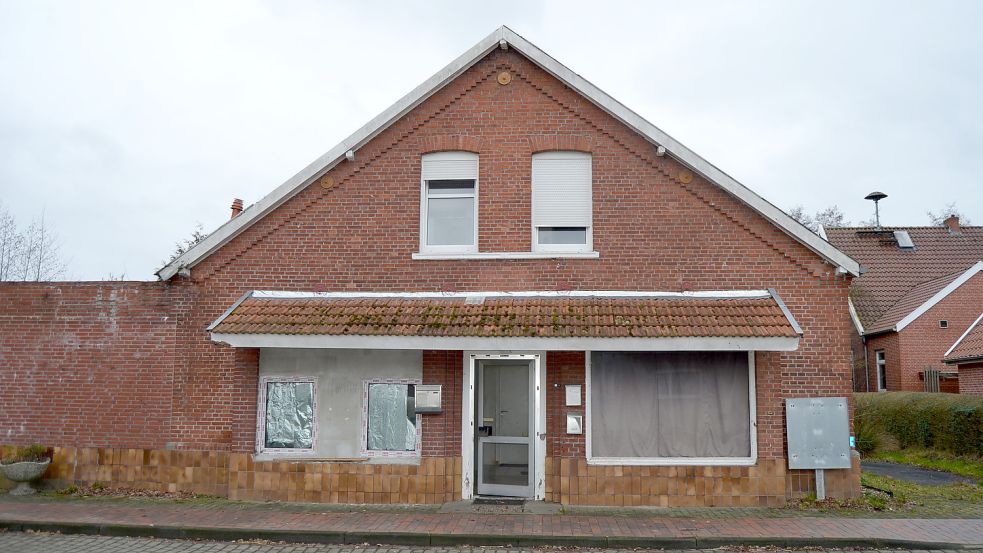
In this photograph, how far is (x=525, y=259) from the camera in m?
11.9

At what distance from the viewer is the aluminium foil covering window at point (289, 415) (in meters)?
11.7

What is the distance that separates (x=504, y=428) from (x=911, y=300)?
1797 centimetres

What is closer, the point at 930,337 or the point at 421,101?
the point at 421,101

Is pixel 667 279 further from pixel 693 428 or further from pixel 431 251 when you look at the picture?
pixel 431 251

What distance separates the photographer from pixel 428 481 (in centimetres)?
1127

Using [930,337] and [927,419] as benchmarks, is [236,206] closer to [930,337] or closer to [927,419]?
[927,419]

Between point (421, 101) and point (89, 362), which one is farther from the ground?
point (421, 101)

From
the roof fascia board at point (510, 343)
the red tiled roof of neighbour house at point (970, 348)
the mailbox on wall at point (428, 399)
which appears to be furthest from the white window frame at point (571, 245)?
the red tiled roof of neighbour house at point (970, 348)

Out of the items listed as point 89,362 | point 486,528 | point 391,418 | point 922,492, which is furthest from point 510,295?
point 922,492

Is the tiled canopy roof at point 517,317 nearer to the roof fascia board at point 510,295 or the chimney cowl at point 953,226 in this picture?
the roof fascia board at point 510,295

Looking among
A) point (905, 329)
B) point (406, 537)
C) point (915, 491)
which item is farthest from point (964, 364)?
point (406, 537)

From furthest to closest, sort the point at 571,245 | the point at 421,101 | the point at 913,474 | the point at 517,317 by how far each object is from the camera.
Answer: the point at 913,474 → the point at 421,101 → the point at 571,245 → the point at 517,317

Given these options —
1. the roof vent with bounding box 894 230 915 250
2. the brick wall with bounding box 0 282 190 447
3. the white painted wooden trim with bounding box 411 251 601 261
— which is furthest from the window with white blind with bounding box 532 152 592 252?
the roof vent with bounding box 894 230 915 250

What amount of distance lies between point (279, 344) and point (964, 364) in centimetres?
1667
